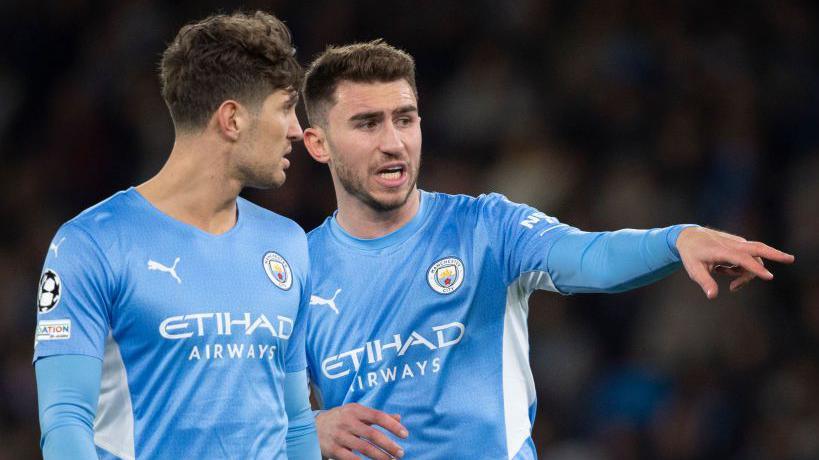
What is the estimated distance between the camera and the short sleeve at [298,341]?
3646 millimetres

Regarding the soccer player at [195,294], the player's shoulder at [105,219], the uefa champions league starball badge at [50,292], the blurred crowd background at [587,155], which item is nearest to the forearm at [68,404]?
the soccer player at [195,294]

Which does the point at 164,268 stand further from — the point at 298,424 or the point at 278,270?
the point at 298,424

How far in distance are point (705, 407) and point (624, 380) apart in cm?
59

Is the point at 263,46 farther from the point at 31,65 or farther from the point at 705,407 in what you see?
the point at 31,65

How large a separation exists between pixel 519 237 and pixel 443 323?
40 cm

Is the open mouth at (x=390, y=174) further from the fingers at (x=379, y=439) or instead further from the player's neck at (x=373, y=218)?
the fingers at (x=379, y=439)

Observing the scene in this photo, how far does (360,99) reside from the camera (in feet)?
14.6

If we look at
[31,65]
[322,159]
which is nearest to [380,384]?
[322,159]

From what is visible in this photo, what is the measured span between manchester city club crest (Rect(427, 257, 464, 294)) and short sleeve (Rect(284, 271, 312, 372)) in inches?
26.3

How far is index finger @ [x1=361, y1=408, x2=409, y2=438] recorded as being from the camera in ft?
12.9

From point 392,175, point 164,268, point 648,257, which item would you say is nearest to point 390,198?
point 392,175

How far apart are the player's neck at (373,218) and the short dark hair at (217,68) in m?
0.98

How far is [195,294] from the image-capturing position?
333 centimetres

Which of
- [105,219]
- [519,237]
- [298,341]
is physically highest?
[519,237]
